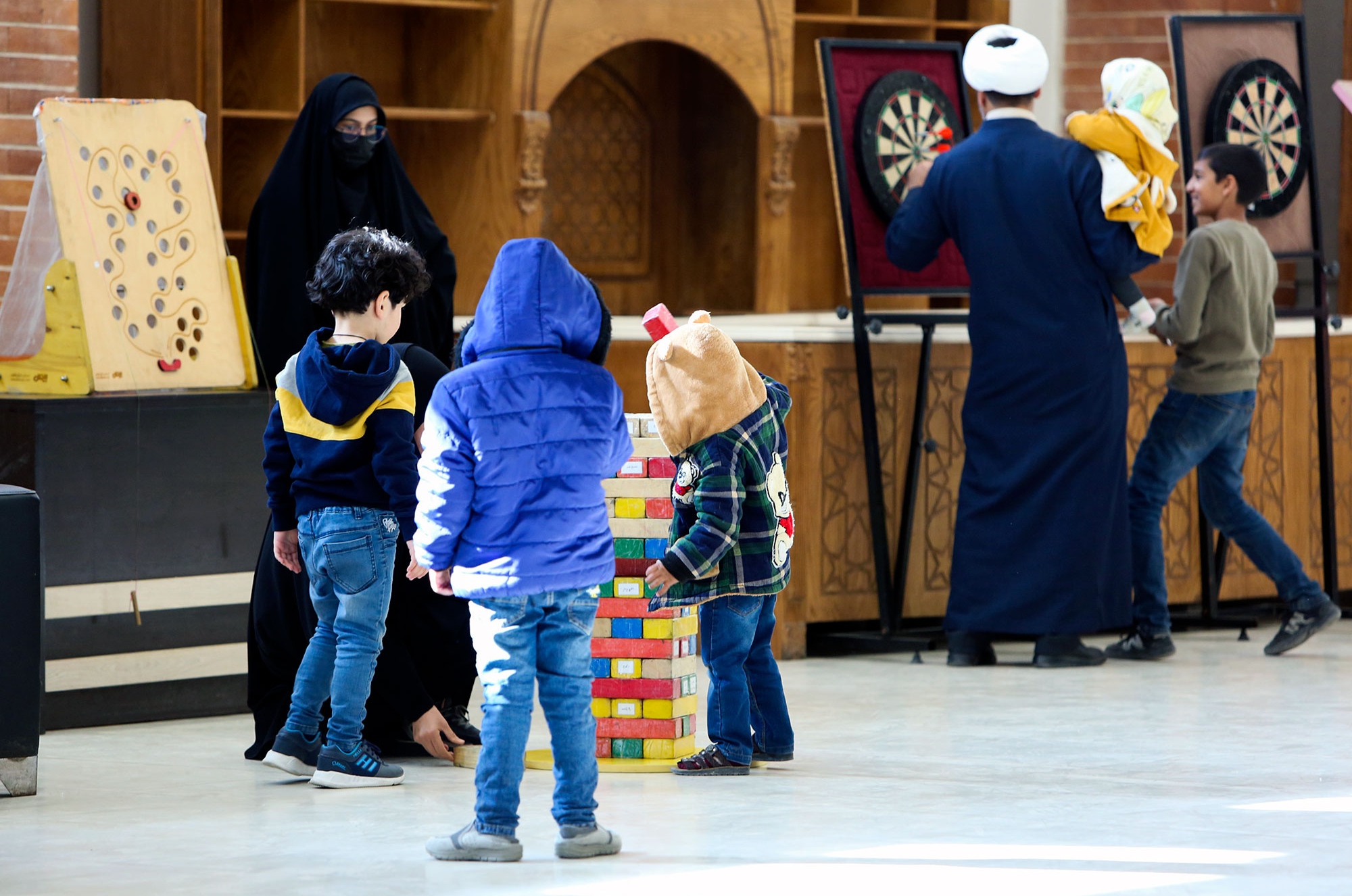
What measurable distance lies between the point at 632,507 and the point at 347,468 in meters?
0.67

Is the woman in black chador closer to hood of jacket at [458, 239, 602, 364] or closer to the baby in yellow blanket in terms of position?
hood of jacket at [458, 239, 602, 364]

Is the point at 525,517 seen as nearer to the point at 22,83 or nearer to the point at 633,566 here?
the point at 633,566

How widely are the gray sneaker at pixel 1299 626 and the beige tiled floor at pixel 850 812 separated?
72cm

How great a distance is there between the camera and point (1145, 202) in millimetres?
5441

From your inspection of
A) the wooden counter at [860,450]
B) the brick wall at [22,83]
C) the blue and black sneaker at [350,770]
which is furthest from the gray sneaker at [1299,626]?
→ the brick wall at [22,83]

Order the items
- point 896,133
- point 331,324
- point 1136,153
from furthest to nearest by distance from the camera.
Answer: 1. point 896,133
2. point 1136,153
3. point 331,324

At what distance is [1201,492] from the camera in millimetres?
6012

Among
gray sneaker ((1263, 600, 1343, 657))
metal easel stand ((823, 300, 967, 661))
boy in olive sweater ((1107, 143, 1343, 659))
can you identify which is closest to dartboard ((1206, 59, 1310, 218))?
boy in olive sweater ((1107, 143, 1343, 659))

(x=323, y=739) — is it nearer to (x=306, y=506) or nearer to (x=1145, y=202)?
(x=306, y=506)

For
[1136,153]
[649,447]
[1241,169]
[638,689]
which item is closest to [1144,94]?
[1136,153]

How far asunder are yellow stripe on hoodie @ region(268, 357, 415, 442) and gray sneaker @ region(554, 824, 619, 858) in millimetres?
965

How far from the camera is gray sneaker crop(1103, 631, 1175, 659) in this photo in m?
5.84

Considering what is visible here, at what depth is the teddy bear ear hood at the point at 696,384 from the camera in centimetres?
397

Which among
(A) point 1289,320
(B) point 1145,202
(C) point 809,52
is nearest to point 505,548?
(B) point 1145,202
